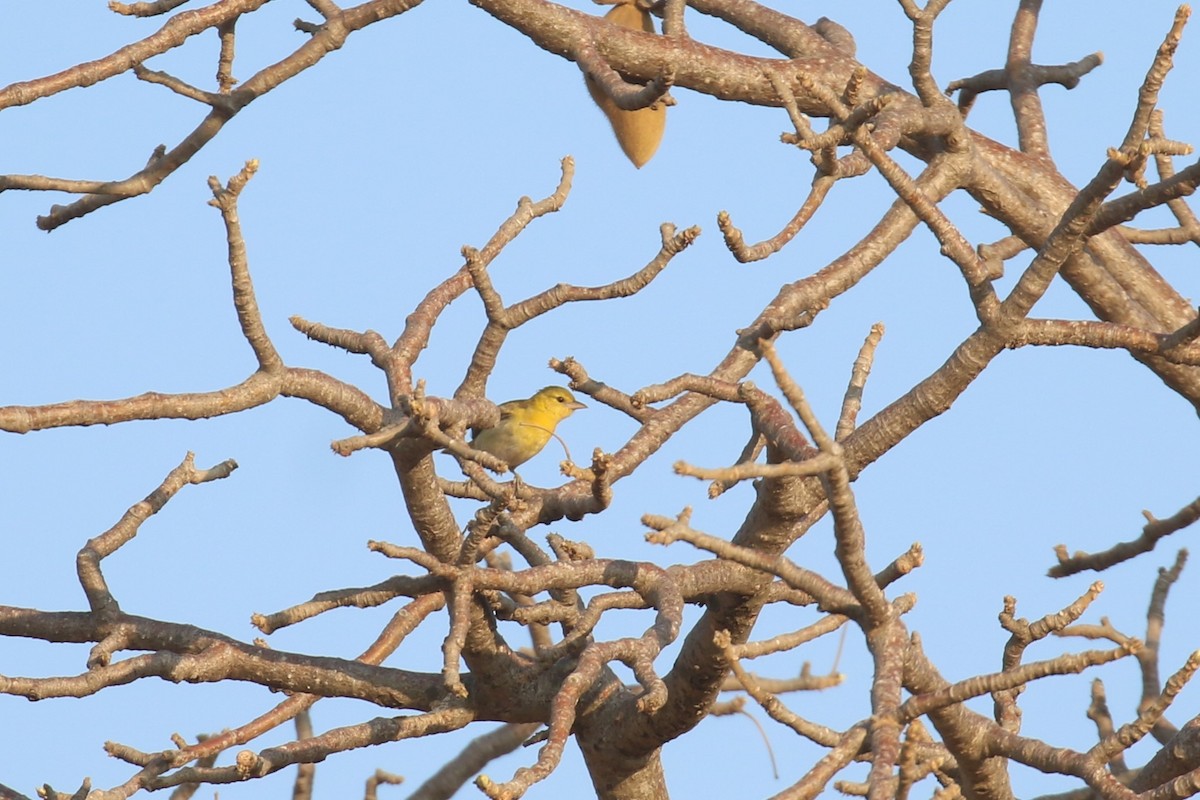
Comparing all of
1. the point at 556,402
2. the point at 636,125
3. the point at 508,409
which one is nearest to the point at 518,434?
the point at 508,409

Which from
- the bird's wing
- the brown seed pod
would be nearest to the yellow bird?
the bird's wing

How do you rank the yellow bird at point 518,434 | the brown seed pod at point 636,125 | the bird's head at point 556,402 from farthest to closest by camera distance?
the brown seed pod at point 636,125, the bird's head at point 556,402, the yellow bird at point 518,434

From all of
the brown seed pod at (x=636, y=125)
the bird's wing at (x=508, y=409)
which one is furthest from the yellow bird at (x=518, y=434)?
the brown seed pod at (x=636, y=125)

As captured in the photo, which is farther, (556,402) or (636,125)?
(636,125)

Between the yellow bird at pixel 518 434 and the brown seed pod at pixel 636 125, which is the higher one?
the brown seed pod at pixel 636 125

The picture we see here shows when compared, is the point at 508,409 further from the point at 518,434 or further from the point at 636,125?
the point at 636,125

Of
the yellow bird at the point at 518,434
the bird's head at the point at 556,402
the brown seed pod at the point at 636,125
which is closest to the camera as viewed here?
the yellow bird at the point at 518,434

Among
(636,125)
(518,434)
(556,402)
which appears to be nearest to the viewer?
(518,434)

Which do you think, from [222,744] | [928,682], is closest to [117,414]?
[222,744]

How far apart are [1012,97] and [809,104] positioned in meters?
1.16

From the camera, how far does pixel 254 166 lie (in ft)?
10.4

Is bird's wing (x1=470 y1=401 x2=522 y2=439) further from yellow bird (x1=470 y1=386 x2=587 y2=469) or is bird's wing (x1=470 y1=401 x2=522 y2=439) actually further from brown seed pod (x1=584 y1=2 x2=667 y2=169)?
brown seed pod (x1=584 y1=2 x2=667 y2=169)

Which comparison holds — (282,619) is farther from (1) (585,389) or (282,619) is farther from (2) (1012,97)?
(2) (1012,97)

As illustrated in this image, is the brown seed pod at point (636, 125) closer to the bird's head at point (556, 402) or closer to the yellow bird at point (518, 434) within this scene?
the bird's head at point (556, 402)
